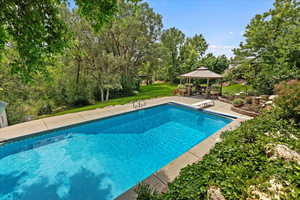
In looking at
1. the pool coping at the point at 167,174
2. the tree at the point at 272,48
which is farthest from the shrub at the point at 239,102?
the pool coping at the point at 167,174

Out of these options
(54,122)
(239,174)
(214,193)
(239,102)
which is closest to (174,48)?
(239,102)

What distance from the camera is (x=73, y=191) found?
3783 mm

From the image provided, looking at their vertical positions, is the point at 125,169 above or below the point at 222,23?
below

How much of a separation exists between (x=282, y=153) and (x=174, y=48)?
2820 cm

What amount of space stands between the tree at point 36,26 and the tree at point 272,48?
37.9 feet

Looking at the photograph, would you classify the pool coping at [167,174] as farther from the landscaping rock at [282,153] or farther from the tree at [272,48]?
the tree at [272,48]

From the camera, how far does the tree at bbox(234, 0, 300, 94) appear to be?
9.44 metres

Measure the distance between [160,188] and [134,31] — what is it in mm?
15520

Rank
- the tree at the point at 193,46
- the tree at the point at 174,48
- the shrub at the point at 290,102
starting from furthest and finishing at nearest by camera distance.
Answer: the tree at the point at 193,46, the tree at the point at 174,48, the shrub at the point at 290,102

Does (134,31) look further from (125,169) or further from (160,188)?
(160,188)

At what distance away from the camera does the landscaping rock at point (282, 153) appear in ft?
7.78

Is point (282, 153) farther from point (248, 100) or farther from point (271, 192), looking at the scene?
point (248, 100)

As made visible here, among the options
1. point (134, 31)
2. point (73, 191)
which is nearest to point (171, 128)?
point (73, 191)

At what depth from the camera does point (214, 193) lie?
6.55 ft
